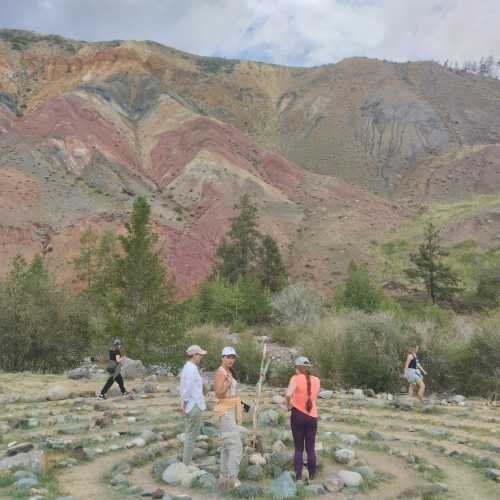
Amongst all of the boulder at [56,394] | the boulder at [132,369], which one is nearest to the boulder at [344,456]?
the boulder at [56,394]

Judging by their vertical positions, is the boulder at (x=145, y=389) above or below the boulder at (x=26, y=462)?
below

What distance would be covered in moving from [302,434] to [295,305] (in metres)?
34.8

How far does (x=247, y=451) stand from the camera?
10273mm

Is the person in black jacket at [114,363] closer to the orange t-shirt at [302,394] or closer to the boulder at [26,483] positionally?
the boulder at [26,483]

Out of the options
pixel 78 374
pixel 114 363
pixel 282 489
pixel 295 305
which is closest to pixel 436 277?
pixel 295 305

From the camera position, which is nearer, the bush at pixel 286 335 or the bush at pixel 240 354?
the bush at pixel 240 354

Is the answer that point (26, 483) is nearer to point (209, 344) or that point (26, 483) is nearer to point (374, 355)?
point (374, 355)

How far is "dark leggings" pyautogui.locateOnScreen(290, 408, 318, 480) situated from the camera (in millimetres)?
8789

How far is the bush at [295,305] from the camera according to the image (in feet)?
140

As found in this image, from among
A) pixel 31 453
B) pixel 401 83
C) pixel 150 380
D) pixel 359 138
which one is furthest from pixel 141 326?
pixel 401 83

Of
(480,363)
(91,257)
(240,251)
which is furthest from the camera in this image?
(240,251)

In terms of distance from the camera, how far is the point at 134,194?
Answer: 69.8 metres

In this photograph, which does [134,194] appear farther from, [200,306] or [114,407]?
[114,407]

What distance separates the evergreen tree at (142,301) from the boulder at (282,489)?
17.5 metres
